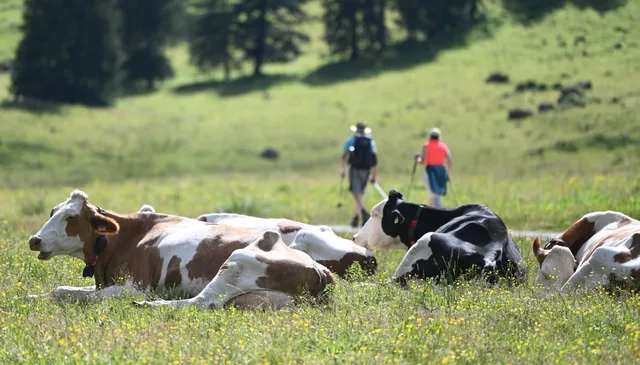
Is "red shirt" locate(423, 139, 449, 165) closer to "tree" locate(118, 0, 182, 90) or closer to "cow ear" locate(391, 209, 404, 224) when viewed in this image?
"cow ear" locate(391, 209, 404, 224)

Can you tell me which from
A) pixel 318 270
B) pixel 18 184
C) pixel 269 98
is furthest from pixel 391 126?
pixel 318 270

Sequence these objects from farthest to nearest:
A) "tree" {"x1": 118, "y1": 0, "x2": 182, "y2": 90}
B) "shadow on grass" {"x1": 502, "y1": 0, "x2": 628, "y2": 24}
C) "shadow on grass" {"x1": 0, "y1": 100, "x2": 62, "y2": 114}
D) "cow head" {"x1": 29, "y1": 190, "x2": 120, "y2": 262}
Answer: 1. "tree" {"x1": 118, "y1": 0, "x2": 182, "y2": 90}
2. "shadow on grass" {"x1": 502, "y1": 0, "x2": 628, "y2": 24}
3. "shadow on grass" {"x1": 0, "y1": 100, "x2": 62, "y2": 114}
4. "cow head" {"x1": 29, "y1": 190, "x2": 120, "y2": 262}

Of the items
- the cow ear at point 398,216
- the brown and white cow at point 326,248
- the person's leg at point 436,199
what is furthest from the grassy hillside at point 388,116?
the brown and white cow at point 326,248

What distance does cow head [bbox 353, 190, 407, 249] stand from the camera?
1371cm

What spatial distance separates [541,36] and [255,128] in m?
27.1

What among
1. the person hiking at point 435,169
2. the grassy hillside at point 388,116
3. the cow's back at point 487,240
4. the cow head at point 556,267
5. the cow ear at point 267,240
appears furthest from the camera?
the grassy hillside at point 388,116

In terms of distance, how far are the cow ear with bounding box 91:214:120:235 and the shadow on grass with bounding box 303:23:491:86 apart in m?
62.7

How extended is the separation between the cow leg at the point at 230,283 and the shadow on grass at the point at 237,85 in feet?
210

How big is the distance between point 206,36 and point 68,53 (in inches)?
625

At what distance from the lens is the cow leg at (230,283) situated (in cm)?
1016

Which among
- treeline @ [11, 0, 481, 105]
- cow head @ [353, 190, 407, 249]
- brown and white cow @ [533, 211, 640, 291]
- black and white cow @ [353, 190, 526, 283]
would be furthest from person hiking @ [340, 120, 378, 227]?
treeline @ [11, 0, 481, 105]

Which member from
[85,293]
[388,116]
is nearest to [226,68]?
[388,116]

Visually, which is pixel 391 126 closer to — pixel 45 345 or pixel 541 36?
pixel 541 36

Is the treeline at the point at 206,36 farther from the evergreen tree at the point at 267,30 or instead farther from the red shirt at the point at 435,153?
the red shirt at the point at 435,153
